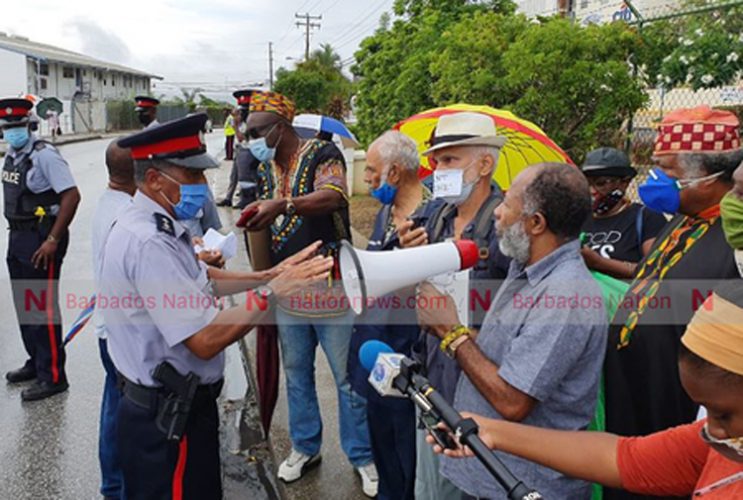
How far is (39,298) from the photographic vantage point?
4.60 m

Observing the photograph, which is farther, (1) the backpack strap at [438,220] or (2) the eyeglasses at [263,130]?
(2) the eyeglasses at [263,130]

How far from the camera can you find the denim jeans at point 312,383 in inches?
137

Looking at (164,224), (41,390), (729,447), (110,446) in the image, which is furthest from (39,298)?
(729,447)

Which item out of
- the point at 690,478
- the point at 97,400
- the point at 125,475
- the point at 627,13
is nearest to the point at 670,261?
the point at 690,478

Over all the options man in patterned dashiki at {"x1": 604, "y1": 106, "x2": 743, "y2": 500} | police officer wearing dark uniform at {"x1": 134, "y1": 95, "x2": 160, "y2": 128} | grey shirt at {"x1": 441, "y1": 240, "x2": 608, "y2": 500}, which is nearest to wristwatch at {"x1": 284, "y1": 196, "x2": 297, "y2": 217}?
grey shirt at {"x1": 441, "y1": 240, "x2": 608, "y2": 500}

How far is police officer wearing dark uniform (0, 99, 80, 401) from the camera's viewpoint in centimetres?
459

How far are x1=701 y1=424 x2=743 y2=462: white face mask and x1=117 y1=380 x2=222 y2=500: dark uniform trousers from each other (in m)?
1.85

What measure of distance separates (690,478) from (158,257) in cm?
176

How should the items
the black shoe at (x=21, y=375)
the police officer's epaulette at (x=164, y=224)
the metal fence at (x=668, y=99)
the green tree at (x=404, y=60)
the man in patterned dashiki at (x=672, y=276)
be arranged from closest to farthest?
1. the man in patterned dashiki at (x=672, y=276)
2. the police officer's epaulette at (x=164, y=224)
3. the metal fence at (x=668, y=99)
4. the black shoe at (x=21, y=375)
5. the green tree at (x=404, y=60)

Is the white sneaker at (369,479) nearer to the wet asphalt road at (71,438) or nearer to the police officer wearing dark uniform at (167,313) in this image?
the wet asphalt road at (71,438)

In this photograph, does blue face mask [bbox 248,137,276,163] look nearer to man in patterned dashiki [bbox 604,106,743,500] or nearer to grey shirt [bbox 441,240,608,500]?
grey shirt [bbox 441,240,608,500]

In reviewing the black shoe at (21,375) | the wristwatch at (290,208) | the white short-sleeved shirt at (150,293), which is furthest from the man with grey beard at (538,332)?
the black shoe at (21,375)

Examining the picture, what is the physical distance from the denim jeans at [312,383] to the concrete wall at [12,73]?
45281 millimetres

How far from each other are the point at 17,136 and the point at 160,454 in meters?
3.37
